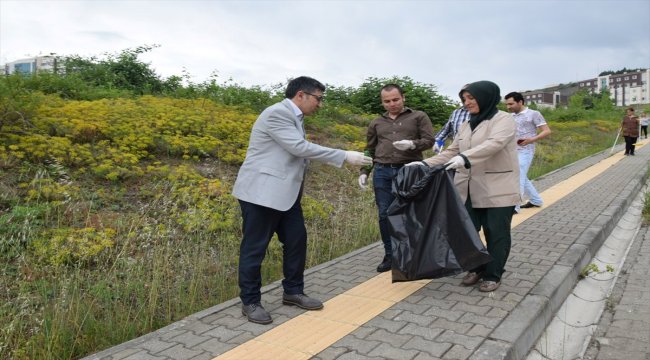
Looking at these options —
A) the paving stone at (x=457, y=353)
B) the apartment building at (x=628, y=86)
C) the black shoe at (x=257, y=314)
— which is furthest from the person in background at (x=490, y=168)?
the apartment building at (x=628, y=86)

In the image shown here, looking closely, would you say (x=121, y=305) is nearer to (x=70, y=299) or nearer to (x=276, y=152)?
(x=70, y=299)

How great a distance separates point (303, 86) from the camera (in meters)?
3.82

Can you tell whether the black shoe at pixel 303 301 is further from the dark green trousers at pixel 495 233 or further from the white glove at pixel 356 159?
the dark green trousers at pixel 495 233

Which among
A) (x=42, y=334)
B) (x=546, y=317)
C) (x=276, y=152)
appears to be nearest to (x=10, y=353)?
(x=42, y=334)

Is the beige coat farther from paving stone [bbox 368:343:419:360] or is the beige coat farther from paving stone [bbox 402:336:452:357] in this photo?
paving stone [bbox 368:343:419:360]

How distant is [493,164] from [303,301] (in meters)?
1.94

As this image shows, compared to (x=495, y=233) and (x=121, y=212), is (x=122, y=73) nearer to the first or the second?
(x=121, y=212)

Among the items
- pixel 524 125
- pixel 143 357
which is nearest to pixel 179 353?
pixel 143 357

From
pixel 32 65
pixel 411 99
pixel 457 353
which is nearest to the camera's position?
pixel 457 353

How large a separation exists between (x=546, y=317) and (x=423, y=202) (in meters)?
1.31

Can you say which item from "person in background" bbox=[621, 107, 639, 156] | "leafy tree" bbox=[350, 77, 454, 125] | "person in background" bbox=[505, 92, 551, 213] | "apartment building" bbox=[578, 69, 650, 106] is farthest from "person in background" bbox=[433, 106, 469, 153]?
"apartment building" bbox=[578, 69, 650, 106]

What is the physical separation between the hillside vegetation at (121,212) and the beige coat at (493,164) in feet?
6.84

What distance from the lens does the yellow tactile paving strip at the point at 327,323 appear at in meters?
3.18

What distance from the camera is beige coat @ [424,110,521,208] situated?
3979 millimetres
